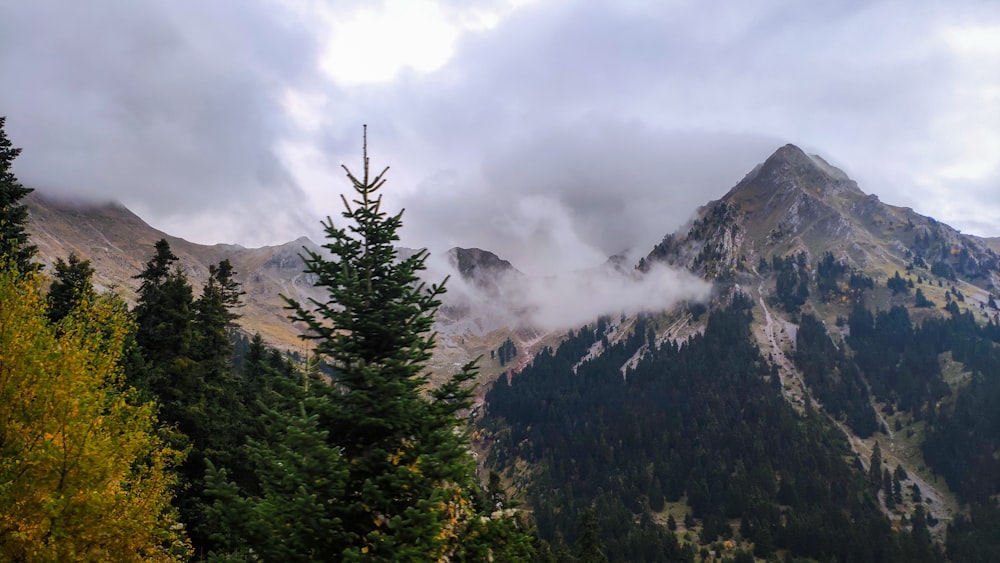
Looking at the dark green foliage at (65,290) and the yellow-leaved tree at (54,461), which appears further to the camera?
the dark green foliage at (65,290)

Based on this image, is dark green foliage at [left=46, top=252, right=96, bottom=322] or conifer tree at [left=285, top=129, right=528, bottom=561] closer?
conifer tree at [left=285, top=129, right=528, bottom=561]

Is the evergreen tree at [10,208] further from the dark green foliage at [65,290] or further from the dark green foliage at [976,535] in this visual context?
the dark green foliage at [976,535]

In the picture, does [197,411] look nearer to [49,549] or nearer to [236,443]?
[236,443]

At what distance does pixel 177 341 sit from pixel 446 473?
35650 millimetres

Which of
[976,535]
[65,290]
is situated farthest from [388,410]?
[976,535]

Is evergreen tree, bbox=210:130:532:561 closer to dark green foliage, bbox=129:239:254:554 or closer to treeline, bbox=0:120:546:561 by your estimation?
treeline, bbox=0:120:546:561

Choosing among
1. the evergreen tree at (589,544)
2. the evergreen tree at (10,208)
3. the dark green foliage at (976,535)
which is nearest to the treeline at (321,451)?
the evergreen tree at (10,208)

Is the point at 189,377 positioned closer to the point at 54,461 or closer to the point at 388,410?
the point at 54,461

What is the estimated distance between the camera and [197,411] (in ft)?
124

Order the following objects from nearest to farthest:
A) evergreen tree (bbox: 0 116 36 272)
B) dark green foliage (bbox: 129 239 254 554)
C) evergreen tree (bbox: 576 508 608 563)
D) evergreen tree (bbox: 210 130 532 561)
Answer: evergreen tree (bbox: 210 130 532 561) → evergreen tree (bbox: 0 116 36 272) → dark green foliage (bbox: 129 239 254 554) → evergreen tree (bbox: 576 508 608 563)

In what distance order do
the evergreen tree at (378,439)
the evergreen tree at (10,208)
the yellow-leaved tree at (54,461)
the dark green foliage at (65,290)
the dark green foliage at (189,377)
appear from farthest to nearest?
1. the dark green foliage at (189,377)
2. the dark green foliage at (65,290)
3. the evergreen tree at (10,208)
4. the yellow-leaved tree at (54,461)
5. the evergreen tree at (378,439)

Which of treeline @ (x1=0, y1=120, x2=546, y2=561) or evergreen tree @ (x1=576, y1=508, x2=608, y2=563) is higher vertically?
treeline @ (x1=0, y1=120, x2=546, y2=561)

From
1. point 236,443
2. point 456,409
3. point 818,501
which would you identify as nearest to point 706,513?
point 818,501

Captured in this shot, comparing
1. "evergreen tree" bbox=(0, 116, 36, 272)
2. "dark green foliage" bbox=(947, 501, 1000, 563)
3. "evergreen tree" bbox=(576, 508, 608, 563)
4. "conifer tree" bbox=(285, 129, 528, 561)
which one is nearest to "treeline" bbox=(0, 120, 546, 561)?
"conifer tree" bbox=(285, 129, 528, 561)
